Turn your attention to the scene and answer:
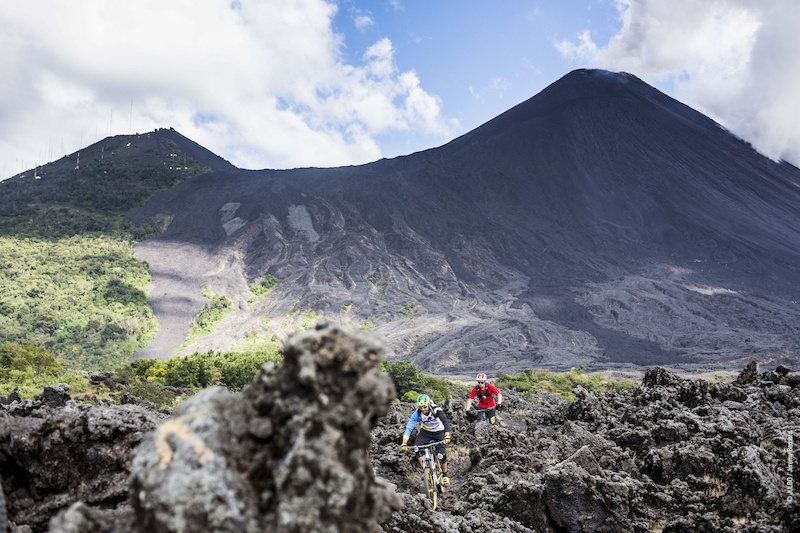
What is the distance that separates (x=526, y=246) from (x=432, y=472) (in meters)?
57.5

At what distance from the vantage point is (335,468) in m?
2.17

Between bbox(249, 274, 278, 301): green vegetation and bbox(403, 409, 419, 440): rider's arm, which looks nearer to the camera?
bbox(403, 409, 419, 440): rider's arm

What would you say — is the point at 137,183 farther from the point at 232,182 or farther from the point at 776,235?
the point at 776,235

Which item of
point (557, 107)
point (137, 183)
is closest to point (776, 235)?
point (557, 107)

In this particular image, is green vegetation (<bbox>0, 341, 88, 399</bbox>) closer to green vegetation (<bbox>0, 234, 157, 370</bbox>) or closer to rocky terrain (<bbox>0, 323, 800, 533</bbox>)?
rocky terrain (<bbox>0, 323, 800, 533</bbox>)

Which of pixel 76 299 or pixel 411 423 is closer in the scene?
pixel 411 423

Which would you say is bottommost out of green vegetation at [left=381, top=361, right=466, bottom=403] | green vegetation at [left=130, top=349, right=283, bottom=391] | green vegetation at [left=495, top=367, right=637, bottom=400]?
green vegetation at [left=495, top=367, right=637, bottom=400]

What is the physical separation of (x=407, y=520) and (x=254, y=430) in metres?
5.10

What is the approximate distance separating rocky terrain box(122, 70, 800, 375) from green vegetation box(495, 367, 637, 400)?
4.95 meters

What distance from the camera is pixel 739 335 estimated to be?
43.2m

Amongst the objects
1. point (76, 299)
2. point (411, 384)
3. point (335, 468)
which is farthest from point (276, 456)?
point (76, 299)

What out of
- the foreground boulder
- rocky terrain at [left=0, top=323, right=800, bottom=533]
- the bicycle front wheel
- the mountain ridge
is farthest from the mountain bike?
the mountain ridge

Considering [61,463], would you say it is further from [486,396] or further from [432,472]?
[486,396]

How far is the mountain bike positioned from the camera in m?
8.59
